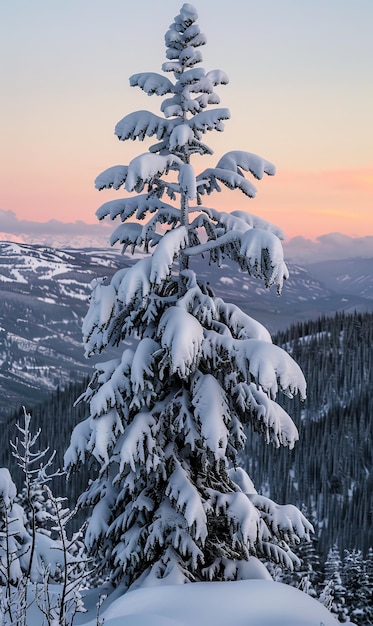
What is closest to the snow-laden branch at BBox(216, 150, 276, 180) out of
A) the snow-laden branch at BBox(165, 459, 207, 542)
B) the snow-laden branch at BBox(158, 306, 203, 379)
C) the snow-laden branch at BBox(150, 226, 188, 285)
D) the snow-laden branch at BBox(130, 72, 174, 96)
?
the snow-laden branch at BBox(130, 72, 174, 96)

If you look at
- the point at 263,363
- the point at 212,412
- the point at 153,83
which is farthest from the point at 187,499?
the point at 153,83

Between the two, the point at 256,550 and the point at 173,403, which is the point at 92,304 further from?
the point at 256,550

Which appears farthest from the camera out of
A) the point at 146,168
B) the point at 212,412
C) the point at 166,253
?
the point at 146,168

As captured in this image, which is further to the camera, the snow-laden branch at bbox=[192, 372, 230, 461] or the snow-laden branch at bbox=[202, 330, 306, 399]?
the snow-laden branch at bbox=[192, 372, 230, 461]

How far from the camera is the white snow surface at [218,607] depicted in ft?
22.3

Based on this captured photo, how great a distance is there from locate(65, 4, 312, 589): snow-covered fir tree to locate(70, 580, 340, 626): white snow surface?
4.71 ft

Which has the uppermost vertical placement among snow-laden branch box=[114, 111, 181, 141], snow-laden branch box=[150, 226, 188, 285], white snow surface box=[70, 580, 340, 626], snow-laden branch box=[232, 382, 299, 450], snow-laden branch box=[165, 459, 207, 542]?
snow-laden branch box=[114, 111, 181, 141]

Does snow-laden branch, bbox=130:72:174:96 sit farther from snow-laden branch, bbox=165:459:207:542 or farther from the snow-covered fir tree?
snow-laden branch, bbox=165:459:207:542

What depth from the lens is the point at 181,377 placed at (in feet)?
30.7

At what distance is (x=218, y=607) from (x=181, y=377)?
3105 millimetres

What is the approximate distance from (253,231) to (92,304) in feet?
8.93

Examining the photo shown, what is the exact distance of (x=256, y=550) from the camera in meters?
10.7

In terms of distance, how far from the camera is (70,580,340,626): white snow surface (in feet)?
22.3

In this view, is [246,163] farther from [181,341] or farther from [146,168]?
[181,341]
